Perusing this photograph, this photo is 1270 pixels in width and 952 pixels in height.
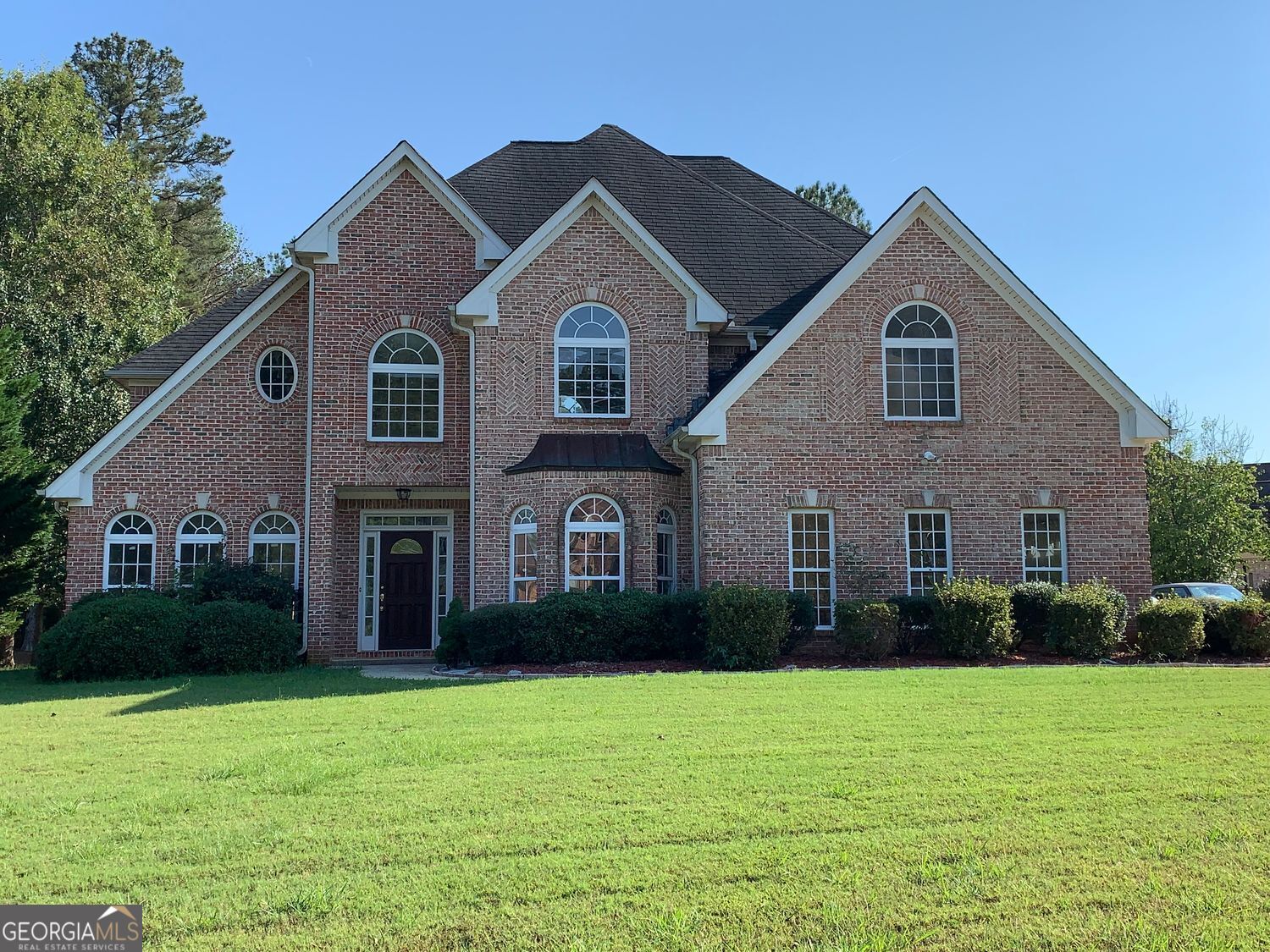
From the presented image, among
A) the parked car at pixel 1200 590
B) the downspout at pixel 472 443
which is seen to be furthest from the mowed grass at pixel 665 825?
the parked car at pixel 1200 590

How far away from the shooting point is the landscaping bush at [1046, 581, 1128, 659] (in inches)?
665

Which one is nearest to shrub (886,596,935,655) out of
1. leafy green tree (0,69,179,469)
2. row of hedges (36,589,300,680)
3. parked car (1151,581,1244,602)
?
row of hedges (36,589,300,680)

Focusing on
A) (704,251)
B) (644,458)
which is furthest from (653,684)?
(704,251)

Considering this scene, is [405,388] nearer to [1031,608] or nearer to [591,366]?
[591,366]

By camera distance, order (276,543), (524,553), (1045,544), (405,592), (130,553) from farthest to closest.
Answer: (405,592), (276,543), (130,553), (1045,544), (524,553)

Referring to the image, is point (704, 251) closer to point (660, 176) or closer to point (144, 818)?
point (660, 176)

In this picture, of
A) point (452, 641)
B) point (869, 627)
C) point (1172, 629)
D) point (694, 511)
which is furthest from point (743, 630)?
point (1172, 629)

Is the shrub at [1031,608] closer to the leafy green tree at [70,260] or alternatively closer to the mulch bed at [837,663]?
the mulch bed at [837,663]

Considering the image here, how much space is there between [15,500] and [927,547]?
17.4m

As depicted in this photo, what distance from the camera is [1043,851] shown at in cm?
592

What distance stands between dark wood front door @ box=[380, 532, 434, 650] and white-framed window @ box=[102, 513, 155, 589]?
13.7 ft

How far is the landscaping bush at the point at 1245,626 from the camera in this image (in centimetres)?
1727

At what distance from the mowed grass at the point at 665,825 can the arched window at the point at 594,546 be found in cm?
709

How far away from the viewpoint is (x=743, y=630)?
15969mm
